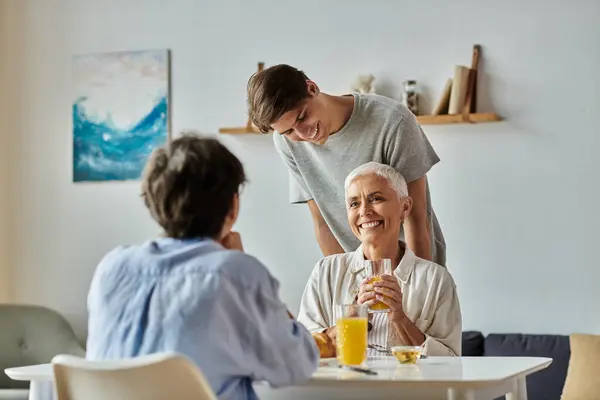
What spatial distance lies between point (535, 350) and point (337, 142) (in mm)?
1724

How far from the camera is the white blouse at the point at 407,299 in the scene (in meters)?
2.54

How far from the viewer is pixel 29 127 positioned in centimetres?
534

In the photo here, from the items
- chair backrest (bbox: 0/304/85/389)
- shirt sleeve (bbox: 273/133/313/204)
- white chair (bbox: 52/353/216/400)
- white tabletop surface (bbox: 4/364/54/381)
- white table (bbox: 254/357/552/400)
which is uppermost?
shirt sleeve (bbox: 273/133/313/204)

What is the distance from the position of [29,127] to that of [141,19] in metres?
0.87

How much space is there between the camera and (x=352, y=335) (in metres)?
2.12

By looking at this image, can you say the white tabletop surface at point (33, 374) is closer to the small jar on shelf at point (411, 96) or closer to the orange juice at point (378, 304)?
the orange juice at point (378, 304)

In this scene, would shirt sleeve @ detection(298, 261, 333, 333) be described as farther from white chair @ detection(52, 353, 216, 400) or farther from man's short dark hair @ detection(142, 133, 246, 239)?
white chair @ detection(52, 353, 216, 400)

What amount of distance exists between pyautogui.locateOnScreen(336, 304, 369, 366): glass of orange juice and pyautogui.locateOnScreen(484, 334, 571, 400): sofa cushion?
2169 millimetres

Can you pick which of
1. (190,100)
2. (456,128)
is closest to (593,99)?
(456,128)

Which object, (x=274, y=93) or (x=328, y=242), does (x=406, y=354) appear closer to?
(x=274, y=93)

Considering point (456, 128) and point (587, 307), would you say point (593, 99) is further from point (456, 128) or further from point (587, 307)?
point (587, 307)

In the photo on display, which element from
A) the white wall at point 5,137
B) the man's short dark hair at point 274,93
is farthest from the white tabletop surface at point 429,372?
the white wall at point 5,137

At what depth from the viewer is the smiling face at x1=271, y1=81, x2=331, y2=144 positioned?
2789 mm

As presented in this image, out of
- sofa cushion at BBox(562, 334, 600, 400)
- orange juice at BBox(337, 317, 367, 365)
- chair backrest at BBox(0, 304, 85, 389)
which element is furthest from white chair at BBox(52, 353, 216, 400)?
chair backrest at BBox(0, 304, 85, 389)
